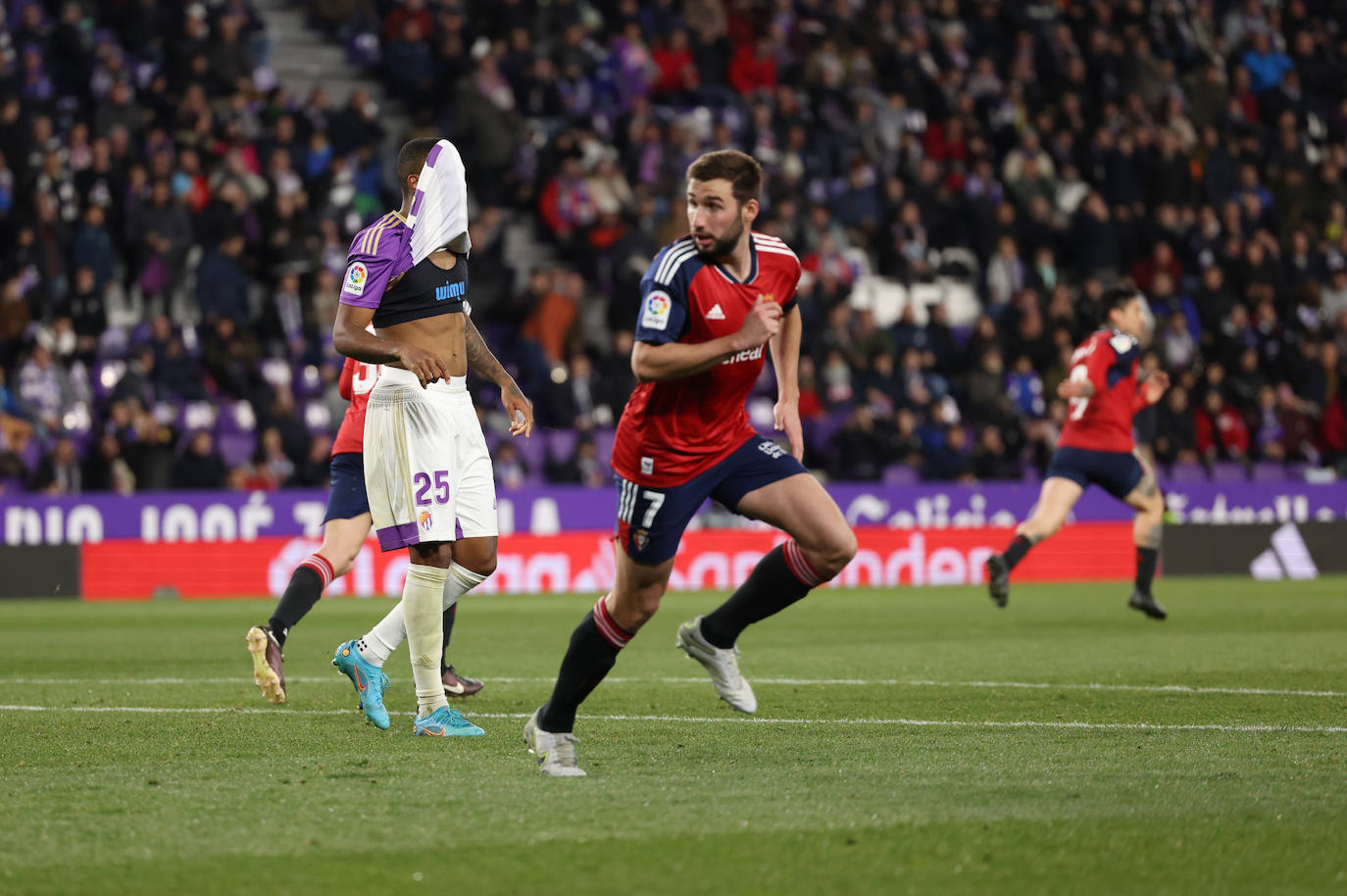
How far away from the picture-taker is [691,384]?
6367 millimetres

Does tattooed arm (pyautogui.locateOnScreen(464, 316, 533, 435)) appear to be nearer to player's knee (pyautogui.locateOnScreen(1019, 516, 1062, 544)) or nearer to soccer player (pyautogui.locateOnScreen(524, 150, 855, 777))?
soccer player (pyautogui.locateOnScreen(524, 150, 855, 777))

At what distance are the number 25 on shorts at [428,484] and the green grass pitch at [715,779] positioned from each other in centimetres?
95

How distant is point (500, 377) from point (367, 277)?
37.1 inches

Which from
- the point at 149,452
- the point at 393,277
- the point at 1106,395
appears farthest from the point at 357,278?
the point at 149,452

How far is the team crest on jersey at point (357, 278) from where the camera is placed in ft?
23.4

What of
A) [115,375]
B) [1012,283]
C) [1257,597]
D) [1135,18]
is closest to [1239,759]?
[1257,597]

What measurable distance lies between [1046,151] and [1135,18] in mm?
3854

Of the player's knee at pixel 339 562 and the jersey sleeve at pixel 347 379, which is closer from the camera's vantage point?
the player's knee at pixel 339 562

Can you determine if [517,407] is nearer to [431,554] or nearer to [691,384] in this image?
[431,554]

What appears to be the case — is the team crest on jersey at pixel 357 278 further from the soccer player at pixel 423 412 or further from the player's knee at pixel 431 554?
the player's knee at pixel 431 554

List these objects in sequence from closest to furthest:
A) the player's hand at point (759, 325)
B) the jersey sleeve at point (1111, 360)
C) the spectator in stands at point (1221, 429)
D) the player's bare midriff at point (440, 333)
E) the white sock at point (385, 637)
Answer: the player's hand at point (759, 325) < the player's bare midriff at point (440, 333) < the white sock at point (385, 637) < the jersey sleeve at point (1111, 360) < the spectator in stands at point (1221, 429)

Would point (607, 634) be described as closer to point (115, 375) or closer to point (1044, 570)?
point (115, 375)

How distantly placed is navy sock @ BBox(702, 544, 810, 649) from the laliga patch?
4.03ft

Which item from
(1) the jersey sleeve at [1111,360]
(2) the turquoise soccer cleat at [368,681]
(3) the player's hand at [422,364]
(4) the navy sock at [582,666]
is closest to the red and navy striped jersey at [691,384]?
(4) the navy sock at [582,666]
